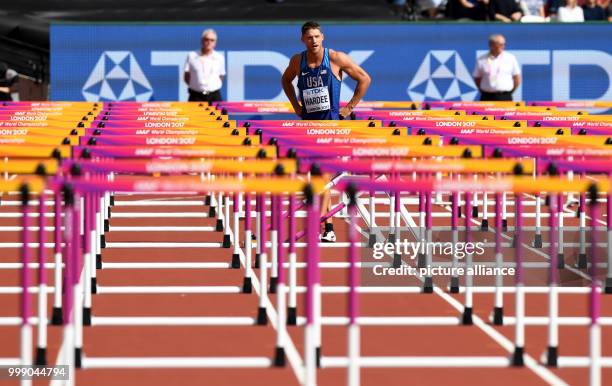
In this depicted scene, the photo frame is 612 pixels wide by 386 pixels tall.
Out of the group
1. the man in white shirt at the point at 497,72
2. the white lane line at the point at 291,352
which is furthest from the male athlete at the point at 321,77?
the man in white shirt at the point at 497,72

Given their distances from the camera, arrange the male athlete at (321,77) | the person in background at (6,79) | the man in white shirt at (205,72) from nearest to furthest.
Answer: the male athlete at (321,77), the man in white shirt at (205,72), the person in background at (6,79)

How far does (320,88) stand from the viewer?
16.8 meters

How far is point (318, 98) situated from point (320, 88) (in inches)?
5.2

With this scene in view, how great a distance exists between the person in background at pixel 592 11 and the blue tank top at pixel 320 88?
1426 cm

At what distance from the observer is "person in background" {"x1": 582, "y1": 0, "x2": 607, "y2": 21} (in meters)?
30.1

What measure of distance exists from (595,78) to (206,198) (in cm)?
1049

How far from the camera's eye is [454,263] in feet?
41.1

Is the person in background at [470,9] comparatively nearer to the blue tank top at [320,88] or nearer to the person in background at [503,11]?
the person in background at [503,11]

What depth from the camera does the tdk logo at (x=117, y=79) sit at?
28562 millimetres

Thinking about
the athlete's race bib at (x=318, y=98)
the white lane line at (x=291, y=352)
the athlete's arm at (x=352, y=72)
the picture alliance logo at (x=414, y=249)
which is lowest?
the white lane line at (x=291, y=352)

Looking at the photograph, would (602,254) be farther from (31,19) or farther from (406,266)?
(31,19)

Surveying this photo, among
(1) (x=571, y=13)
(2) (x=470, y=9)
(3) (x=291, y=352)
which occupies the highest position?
(2) (x=470, y=9)

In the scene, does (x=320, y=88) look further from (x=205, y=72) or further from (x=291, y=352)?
(x=205, y=72)

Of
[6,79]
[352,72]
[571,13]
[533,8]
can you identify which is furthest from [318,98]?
[533,8]
